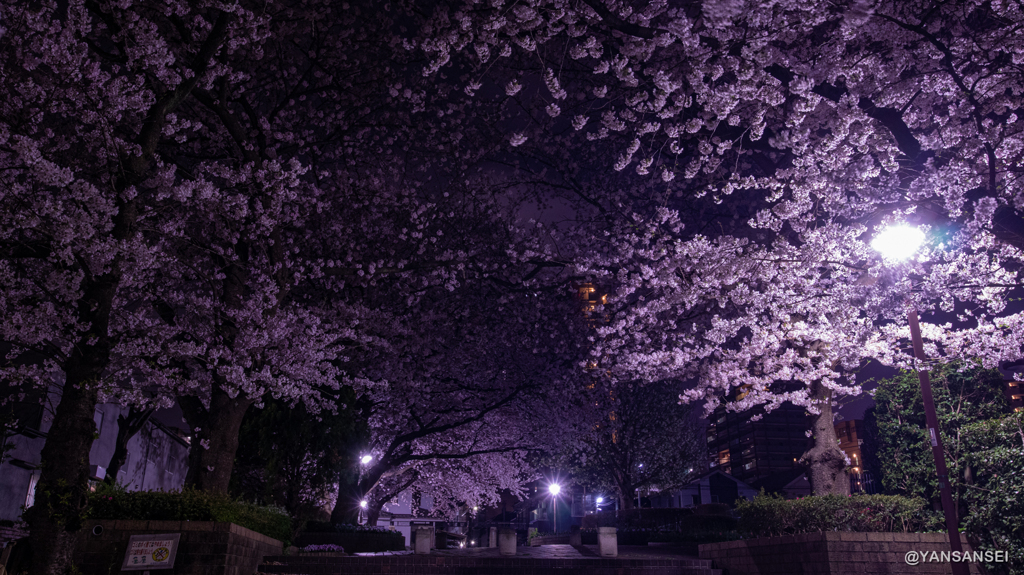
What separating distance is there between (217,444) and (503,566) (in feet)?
23.5

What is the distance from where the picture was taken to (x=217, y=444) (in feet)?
41.3

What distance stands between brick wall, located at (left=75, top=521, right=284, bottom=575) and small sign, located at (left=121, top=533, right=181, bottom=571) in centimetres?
37

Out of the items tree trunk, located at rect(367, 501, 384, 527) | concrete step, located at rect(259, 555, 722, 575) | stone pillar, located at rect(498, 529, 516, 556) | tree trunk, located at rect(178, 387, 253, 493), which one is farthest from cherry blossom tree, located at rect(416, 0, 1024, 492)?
tree trunk, located at rect(367, 501, 384, 527)

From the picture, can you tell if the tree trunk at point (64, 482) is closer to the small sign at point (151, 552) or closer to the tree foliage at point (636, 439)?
the small sign at point (151, 552)

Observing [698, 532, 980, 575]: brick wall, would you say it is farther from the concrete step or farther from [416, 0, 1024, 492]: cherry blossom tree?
the concrete step

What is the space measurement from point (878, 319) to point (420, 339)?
1465cm

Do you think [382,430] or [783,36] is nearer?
[783,36]

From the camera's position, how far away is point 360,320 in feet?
59.2

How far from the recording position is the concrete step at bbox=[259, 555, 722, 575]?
527 inches

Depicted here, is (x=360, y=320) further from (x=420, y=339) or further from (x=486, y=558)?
(x=486, y=558)

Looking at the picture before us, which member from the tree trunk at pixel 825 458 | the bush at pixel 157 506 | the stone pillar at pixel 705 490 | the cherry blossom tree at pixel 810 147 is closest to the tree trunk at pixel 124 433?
the bush at pixel 157 506

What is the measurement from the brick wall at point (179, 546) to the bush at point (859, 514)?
36.8 ft

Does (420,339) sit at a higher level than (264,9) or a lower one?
lower

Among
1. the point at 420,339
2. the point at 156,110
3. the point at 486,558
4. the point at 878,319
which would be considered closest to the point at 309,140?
the point at 156,110
